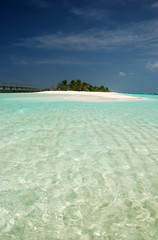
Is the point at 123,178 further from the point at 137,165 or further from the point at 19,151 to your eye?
the point at 19,151

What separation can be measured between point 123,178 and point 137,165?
576 mm

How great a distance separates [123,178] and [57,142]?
7.10 ft

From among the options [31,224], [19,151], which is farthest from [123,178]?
[19,151]

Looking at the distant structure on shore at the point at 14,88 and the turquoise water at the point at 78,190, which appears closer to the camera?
the turquoise water at the point at 78,190

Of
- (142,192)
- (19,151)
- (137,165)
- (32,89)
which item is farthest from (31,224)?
(32,89)

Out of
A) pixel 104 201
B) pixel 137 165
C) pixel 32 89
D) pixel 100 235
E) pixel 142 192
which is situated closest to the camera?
pixel 100 235

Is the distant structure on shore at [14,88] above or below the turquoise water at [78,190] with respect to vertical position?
above

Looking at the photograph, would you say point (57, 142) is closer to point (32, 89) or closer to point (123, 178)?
point (123, 178)

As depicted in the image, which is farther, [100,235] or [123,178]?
[123,178]

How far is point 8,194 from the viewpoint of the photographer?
8.27 ft

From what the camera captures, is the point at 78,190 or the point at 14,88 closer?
the point at 78,190

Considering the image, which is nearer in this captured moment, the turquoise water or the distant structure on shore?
the turquoise water

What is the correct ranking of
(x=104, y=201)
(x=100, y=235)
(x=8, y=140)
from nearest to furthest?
(x=100, y=235) < (x=104, y=201) < (x=8, y=140)

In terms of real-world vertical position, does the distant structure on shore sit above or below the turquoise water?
above
